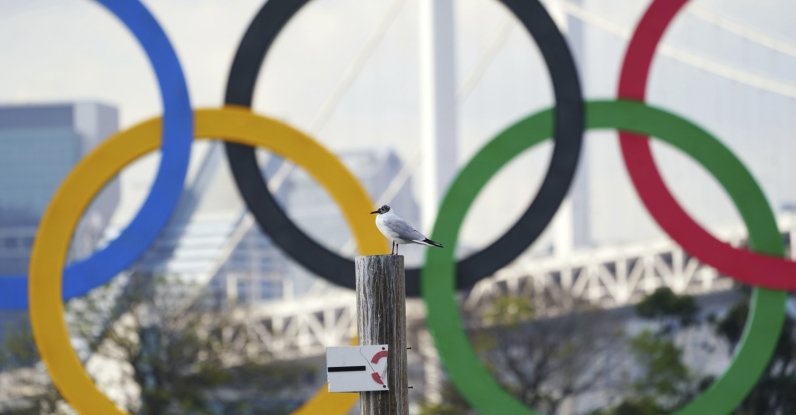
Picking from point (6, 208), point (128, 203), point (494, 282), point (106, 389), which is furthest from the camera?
point (6, 208)

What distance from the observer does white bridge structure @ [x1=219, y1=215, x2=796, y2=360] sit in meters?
21.8

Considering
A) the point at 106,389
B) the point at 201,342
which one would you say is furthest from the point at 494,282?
the point at 106,389

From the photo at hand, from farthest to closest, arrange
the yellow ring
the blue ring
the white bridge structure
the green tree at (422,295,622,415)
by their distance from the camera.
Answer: the white bridge structure
the green tree at (422,295,622,415)
the blue ring
the yellow ring

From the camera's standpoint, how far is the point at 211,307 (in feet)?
68.3

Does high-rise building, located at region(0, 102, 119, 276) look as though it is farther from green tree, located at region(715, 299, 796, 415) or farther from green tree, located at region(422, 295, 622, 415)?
green tree, located at region(715, 299, 796, 415)

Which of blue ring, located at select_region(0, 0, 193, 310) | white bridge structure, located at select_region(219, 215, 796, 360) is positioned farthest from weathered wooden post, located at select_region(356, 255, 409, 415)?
white bridge structure, located at select_region(219, 215, 796, 360)

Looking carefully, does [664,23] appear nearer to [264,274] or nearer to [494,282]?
[494,282]

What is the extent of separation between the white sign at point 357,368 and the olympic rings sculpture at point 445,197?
161 inches

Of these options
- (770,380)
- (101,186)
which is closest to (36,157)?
(770,380)

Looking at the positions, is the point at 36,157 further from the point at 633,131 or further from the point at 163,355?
the point at 633,131

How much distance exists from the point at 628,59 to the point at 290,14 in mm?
2302

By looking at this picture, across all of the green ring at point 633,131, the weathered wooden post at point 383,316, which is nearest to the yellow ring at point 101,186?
the green ring at point 633,131

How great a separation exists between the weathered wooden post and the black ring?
13.4 ft

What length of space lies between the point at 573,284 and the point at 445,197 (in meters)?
13.6
